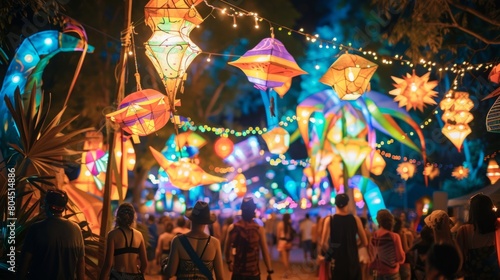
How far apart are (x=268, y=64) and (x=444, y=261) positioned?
605 centimetres

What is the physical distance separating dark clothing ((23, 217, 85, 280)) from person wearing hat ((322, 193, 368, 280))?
3664mm

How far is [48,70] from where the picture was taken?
57.4ft

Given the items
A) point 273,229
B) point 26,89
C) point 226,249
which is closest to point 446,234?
point 226,249

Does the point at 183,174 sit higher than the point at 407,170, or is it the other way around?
the point at 407,170

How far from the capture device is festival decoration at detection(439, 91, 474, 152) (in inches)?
584

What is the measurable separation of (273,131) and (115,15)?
254 inches

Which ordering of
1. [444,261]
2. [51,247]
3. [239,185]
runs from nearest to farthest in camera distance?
[444,261], [51,247], [239,185]

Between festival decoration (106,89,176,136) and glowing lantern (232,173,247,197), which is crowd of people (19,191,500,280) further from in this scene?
glowing lantern (232,173,247,197)

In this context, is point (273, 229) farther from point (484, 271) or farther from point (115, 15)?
point (484, 271)

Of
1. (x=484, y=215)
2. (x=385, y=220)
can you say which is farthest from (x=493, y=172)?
(x=484, y=215)

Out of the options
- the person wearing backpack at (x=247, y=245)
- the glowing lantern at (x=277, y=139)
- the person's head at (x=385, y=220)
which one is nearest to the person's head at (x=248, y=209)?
the person wearing backpack at (x=247, y=245)

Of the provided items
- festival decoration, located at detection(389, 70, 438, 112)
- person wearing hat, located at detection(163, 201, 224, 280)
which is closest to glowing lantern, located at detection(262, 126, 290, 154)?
festival decoration, located at detection(389, 70, 438, 112)

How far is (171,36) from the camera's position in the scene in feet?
30.4

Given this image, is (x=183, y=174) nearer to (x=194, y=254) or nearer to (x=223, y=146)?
(x=223, y=146)
